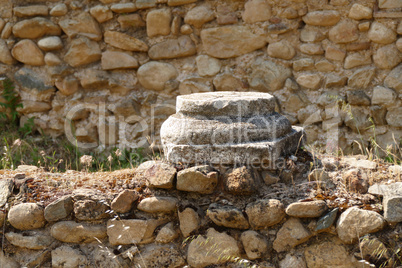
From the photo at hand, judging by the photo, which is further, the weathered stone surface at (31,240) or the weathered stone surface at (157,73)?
the weathered stone surface at (157,73)

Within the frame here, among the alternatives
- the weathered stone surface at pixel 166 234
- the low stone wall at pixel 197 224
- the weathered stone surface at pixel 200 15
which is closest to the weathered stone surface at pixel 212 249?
the low stone wall at pixel 197 224

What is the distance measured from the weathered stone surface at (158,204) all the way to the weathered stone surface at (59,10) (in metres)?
3.21

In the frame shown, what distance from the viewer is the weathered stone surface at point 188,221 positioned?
89.2 inches

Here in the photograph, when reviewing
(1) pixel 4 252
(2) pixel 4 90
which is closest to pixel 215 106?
(1) pixel 4 252

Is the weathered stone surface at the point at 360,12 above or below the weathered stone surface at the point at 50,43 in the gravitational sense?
above

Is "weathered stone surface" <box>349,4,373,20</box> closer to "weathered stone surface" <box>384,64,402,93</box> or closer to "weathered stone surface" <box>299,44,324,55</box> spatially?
"weathered stone surface" <box>299,44,324,55</box>

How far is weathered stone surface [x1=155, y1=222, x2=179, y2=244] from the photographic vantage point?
2271 millimetres

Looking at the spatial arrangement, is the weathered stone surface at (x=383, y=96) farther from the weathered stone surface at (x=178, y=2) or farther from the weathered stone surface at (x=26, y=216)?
the weathered stone surface at (x=26, y=216)

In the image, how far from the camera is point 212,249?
222 centimetres

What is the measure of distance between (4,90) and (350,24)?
13.0ft

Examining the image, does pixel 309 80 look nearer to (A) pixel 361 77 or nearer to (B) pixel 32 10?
(A) pixel 361 77

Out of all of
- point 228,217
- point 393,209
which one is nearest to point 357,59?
point 393,209

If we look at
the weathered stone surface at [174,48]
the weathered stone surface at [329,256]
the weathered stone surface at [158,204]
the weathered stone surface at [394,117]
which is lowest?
the weathered stone surface at [329,256]

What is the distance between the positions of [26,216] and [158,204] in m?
0.77
